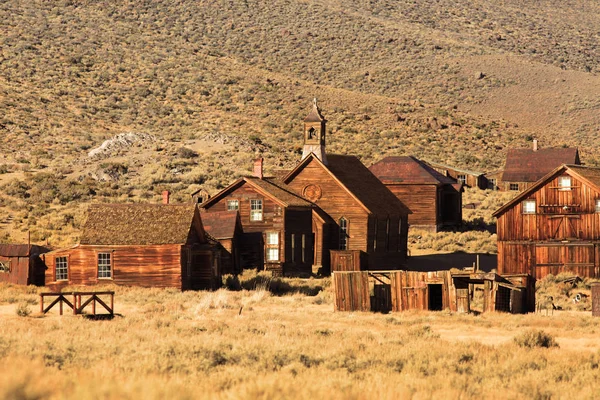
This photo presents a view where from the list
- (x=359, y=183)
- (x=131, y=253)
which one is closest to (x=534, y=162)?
(x=359, y=183)

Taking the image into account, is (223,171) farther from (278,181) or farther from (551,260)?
(551,260)

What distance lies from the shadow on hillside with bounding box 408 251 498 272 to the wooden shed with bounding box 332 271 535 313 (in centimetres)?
1734

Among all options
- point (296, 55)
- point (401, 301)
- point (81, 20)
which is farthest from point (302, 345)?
point (296, 55)

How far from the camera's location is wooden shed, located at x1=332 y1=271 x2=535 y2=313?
3384 cm

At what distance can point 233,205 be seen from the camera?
1928 inches

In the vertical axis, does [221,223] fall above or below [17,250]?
above

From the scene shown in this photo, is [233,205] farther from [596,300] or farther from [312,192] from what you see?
[596,300]

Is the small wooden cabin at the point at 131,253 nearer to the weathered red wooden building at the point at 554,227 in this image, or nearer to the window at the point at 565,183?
the weathered red wooden building at the point at 554,227

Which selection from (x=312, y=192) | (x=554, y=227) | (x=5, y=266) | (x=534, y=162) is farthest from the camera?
(x=534, y=162)

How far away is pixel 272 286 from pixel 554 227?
1291cm

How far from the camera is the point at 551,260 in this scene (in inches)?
1815

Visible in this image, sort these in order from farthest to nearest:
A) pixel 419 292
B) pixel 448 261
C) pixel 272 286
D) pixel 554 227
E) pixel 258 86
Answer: pixel 258 86 < pixel 448 261 < pixel 554 227 < pixel 272 286 < pixel 419 292

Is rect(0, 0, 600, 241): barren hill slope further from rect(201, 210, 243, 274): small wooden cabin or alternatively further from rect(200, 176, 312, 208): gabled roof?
rect(201, 210, 243, 274): small wooden cabin

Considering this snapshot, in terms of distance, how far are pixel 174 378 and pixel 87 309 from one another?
15.7m
